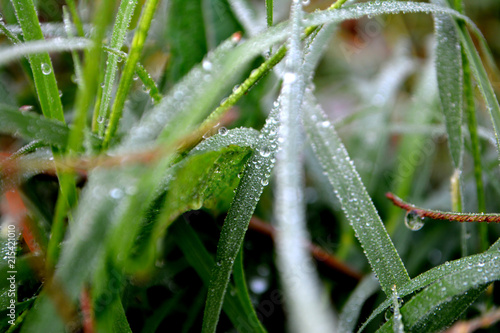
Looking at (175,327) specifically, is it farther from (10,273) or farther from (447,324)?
(447,324)

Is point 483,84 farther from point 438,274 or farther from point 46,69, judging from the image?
point 46,69

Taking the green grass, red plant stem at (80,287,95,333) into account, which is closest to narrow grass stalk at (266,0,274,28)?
the green grass

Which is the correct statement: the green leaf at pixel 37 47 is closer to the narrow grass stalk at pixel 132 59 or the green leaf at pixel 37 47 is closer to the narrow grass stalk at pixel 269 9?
the narrow grass stalk at pixel 132 59

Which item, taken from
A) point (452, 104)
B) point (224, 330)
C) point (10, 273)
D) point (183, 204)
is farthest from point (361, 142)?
point (10, 273)

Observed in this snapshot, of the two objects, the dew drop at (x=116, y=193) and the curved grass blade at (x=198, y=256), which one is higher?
the dew drop at (x=116, y=193)

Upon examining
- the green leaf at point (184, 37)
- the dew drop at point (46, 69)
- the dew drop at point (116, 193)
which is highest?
the green leaf at point (184, 37)

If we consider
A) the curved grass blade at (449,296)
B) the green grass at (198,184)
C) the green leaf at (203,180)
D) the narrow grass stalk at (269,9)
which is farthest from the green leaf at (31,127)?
the curved grass blade at (449,296)
